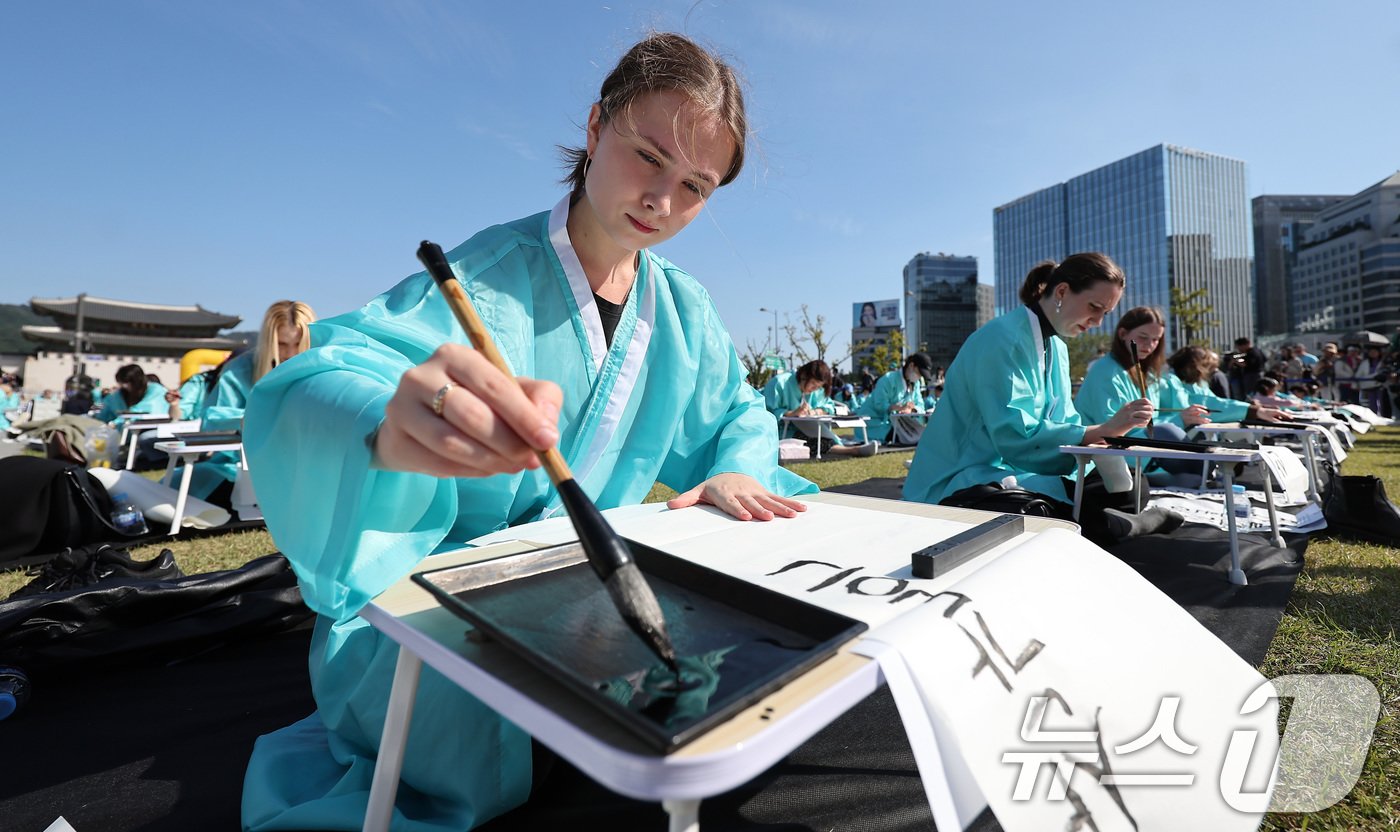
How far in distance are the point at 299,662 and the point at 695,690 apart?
2.03 metres

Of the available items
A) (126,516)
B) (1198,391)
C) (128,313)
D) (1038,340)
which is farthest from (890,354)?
(128,313)

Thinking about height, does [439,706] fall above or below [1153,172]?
below

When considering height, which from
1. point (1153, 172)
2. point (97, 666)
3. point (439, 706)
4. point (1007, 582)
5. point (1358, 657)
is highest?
point (1153, 172)

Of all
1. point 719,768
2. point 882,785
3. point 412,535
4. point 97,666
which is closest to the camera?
point 719,768

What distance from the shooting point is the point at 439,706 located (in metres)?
0.97

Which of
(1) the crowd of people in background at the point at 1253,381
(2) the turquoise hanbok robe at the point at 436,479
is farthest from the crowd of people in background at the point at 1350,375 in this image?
(2) the turquoise hanbok robe at the point at 436,479

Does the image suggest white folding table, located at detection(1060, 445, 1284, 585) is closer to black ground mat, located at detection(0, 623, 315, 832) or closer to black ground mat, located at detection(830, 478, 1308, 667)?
black ground mat, located at detection(830, 478, 1308, 667)

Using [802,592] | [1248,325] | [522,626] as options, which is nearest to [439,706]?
[522,626]

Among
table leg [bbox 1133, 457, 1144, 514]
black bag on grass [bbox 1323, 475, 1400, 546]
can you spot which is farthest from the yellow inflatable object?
black bag on grass [bbox 1323, 475, 1400, 546]

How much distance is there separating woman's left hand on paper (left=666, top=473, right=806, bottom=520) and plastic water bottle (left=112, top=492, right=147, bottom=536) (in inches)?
149

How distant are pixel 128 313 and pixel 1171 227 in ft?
254

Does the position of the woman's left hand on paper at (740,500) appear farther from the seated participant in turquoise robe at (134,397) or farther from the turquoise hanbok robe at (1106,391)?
the seated participant in turquoise robe at (134,397)

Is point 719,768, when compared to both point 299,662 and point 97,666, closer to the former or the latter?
point 299,662

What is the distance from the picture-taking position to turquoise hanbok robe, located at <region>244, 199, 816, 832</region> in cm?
85
